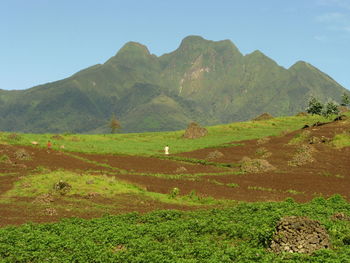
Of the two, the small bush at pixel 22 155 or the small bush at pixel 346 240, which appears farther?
the small bush at pixel 22 155

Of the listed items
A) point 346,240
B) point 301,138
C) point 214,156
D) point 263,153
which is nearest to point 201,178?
point 214,156

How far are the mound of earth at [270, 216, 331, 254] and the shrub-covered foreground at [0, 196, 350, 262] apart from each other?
649mm

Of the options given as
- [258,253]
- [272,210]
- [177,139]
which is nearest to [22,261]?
[258,253]

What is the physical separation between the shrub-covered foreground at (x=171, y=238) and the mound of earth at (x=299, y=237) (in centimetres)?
65

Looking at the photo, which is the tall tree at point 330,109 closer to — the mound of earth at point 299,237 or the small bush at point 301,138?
the small bush at point 301,138

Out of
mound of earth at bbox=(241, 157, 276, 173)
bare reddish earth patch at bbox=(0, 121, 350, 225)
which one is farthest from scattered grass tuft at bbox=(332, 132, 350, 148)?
mound of earth at bbox=(241, 157, 276, 173)

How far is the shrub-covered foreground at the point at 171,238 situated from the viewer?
63.2ft

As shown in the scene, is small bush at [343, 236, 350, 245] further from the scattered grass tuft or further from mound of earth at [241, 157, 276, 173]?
the scattered grass tuft

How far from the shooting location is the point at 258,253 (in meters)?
19.6

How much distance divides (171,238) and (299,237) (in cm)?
732

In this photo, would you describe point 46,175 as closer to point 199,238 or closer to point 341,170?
point 199,238

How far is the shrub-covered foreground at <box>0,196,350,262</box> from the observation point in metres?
19.3

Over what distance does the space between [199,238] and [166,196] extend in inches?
693

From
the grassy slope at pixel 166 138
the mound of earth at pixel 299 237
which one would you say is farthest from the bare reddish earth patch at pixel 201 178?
the mound of earth at pixel 299 237
